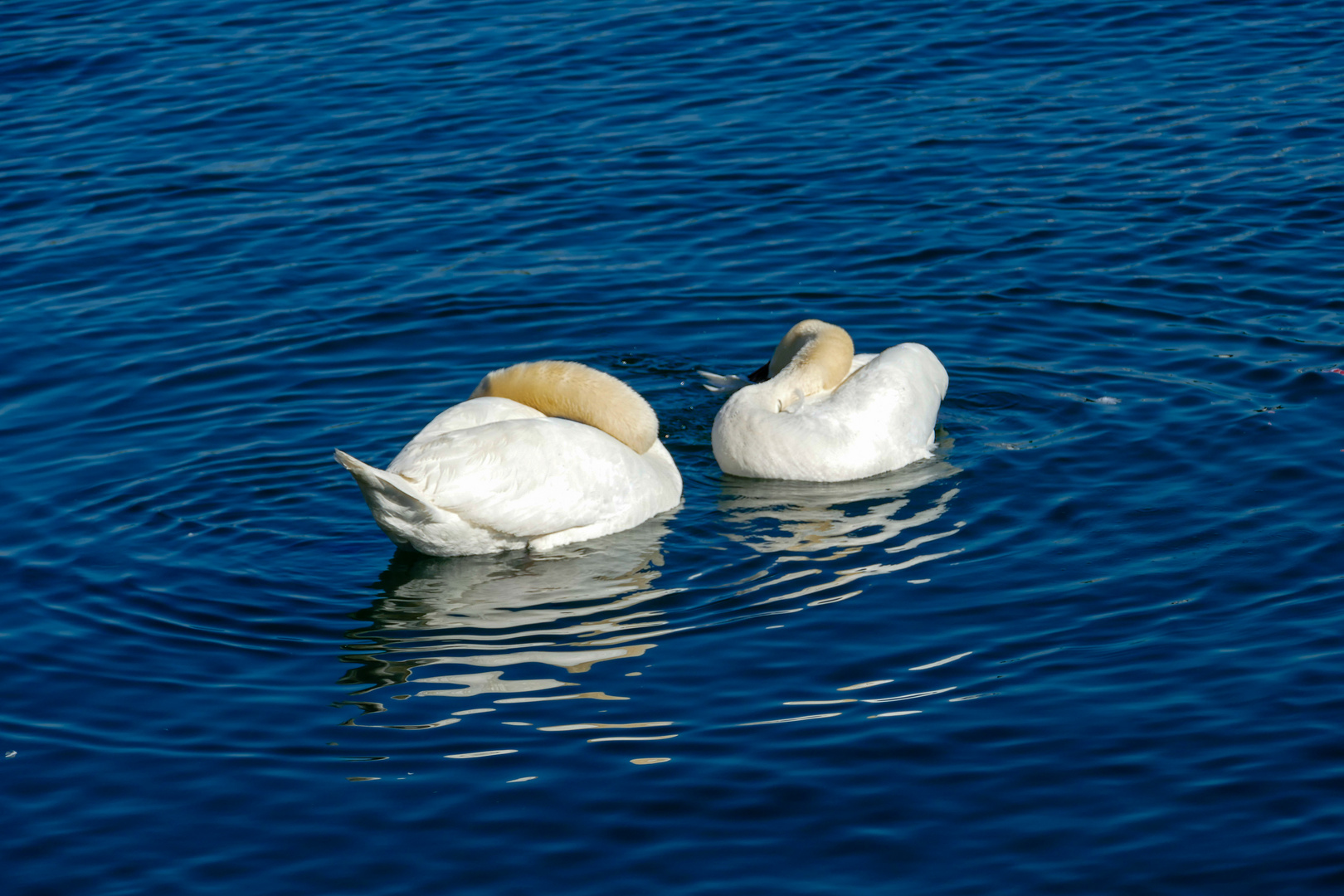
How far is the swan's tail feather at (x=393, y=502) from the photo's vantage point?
8820 mm

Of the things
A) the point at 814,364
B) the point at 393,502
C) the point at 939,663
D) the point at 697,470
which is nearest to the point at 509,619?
the point at 393,502

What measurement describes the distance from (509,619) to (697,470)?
2.73 m

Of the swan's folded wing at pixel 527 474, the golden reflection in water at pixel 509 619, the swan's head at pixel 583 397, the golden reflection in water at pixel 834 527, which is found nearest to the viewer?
the golden reflection in water at pixel 509 619

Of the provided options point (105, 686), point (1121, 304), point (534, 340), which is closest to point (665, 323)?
point (534, 340)

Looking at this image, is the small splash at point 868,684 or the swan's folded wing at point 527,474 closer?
the small splash at point 868,684

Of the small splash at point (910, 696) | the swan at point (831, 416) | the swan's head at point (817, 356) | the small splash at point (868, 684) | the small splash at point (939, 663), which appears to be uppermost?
the swan's head at point (817, 356)

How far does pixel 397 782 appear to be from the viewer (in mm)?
7227

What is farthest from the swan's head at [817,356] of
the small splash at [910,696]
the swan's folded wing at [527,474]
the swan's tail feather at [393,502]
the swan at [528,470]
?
the small splash at [910,696]

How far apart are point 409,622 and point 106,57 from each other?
15.4 m

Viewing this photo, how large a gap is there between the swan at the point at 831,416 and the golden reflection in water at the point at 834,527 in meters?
0.12

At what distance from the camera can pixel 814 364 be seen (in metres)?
11.3

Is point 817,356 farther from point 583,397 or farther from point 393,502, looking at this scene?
point 393,502

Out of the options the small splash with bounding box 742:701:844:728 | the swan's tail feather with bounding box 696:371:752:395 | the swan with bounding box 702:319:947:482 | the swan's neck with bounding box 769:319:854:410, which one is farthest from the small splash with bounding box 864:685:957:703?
the swan's tail feather with bounding box 696:371:752:395

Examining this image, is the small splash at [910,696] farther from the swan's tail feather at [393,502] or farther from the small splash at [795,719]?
Answer: the swan's tail feather at [393,502]
